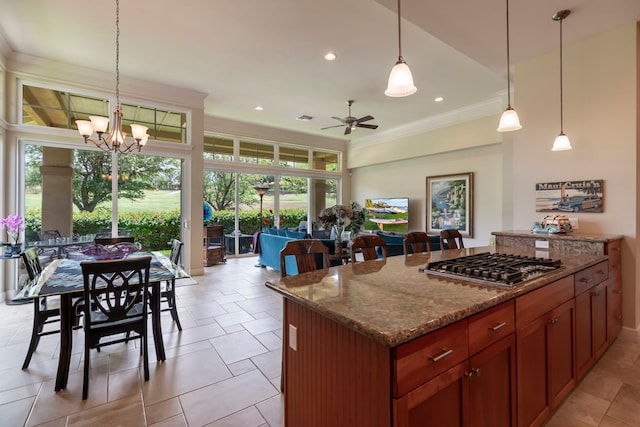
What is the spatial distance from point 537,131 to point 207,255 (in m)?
6.37

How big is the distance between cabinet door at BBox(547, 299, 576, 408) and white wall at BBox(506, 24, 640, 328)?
66.7 inches

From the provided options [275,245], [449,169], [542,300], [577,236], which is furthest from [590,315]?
[449,169]

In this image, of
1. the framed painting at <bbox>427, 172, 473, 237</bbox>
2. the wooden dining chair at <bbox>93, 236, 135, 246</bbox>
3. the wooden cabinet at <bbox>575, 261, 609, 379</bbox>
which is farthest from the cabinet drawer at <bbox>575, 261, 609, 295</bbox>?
the wooden dining chair at <bbox>93, 236, 135, 246</bbox>

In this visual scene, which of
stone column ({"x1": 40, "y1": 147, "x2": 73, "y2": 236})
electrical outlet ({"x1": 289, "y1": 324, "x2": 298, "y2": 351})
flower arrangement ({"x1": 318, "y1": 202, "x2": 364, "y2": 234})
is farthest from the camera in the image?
flower arrangement ({"x1": 318, "y1": 202, "x2": 364, "y2": 234})

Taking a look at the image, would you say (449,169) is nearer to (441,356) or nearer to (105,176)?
(441,356)

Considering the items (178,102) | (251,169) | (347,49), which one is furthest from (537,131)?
(251,169)

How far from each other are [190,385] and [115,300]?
2.85 feet

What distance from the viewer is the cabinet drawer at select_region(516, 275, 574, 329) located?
1542 millimetres

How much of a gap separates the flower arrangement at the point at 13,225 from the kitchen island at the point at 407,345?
4129 millimetres

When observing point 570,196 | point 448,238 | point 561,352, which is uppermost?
point 570,196

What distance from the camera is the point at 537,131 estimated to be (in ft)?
11.6

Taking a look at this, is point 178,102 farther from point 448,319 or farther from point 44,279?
point 448,319

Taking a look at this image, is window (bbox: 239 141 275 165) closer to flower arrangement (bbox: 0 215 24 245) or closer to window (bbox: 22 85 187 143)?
window (bbox: 22 85 187 143)

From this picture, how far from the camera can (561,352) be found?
1904 millimetres
